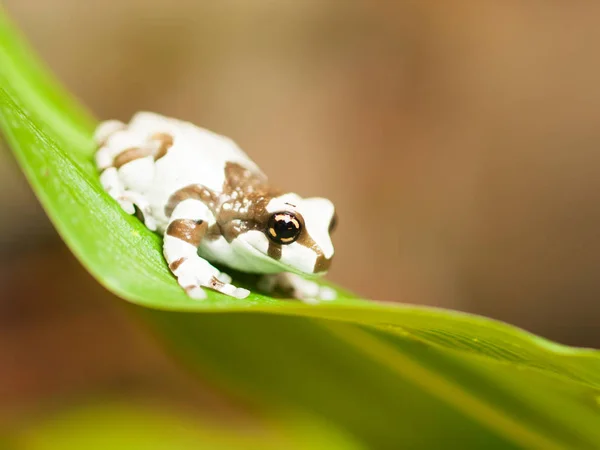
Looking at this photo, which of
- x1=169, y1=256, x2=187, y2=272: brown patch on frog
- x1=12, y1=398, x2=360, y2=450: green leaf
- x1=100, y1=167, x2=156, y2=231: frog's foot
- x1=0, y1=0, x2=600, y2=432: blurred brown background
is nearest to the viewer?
x1=169, y1=256, x2=187, y2=272: brown patch on frog

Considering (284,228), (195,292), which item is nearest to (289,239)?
(284,228)

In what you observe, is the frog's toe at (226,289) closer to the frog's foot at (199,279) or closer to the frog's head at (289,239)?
the frog's foot at (199,279)

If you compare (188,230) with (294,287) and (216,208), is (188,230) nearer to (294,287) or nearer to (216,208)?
(216,208)

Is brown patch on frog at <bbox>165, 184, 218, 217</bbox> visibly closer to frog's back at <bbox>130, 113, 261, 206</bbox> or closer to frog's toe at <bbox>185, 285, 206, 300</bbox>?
frog's back at <bbox>130, 113, 261, 206</bbox>

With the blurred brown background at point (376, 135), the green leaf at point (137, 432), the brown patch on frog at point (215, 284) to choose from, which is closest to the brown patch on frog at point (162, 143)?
the brown patch on frog at point (215, 284)

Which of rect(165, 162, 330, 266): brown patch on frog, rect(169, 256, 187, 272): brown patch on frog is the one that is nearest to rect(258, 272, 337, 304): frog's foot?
rect(165, 162, 330, 266): brown patch on frog

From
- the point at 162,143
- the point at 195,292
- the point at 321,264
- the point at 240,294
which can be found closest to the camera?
the point at 195,292
